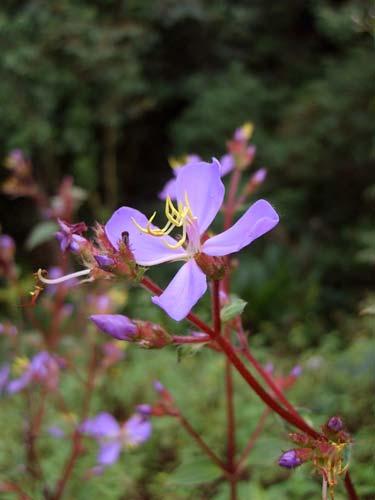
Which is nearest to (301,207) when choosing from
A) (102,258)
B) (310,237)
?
(310,237)

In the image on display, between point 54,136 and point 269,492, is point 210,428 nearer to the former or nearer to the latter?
point 269,492

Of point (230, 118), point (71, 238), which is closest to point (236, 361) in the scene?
point (71, 238)

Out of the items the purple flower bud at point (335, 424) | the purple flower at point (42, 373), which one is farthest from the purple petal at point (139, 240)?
the purple flower at point (42, 373)

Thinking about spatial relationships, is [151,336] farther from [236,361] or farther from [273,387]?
[273,387]

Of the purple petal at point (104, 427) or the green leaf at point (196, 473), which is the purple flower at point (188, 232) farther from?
the purple petal at point (104, 427)

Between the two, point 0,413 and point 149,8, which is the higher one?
point 149,8

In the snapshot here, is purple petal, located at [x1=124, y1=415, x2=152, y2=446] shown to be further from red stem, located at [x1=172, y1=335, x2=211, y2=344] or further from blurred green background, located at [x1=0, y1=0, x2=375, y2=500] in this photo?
blurred green background, located at [x1=0, y1=0, x2=375, y2=500]
